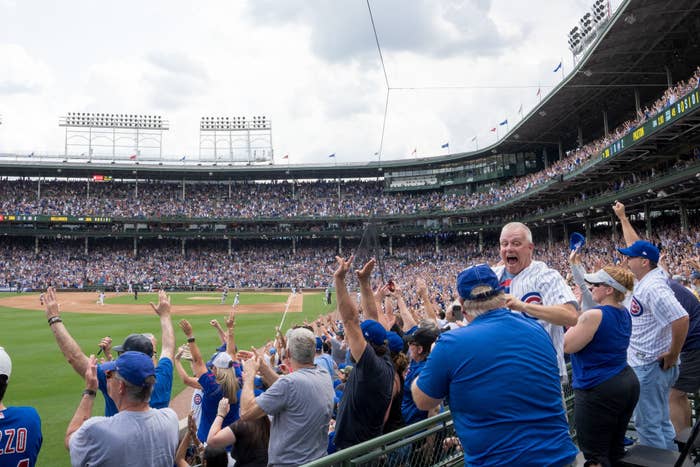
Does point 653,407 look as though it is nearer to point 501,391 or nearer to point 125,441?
point 501,391

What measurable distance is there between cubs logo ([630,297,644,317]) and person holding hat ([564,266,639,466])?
44.6 inches

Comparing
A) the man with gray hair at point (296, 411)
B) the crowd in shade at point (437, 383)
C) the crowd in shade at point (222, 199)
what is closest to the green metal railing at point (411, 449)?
the crowd in shade at point (437, 383)

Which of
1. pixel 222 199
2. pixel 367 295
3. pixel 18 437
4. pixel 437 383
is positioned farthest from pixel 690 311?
pixel 222 199

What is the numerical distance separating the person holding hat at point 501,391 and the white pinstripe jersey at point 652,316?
113 inches

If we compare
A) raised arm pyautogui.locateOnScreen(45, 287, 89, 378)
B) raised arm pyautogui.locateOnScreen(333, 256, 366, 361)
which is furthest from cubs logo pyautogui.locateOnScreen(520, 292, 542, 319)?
raised arm pyautogui.locateOnScreen(45, 287, 89, 378)

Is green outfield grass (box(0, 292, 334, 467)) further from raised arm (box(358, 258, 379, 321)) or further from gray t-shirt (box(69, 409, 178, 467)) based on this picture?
raised arm (box(358, 258, 379, 321))

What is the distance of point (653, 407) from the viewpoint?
15.6 feet

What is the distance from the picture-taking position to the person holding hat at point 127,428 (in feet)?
9.44

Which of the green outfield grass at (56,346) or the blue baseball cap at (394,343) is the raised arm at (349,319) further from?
the green outfield grass at (56,346)

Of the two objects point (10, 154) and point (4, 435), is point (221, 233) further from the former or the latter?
point (4, 435)

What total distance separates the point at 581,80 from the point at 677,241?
11533mm

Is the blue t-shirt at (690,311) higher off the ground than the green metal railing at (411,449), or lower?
higher

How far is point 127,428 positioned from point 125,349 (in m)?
1.50

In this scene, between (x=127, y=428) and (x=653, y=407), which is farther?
(x=653, y=407)
